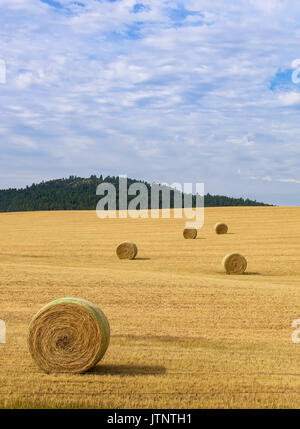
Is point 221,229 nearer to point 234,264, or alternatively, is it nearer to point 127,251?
point 127,251

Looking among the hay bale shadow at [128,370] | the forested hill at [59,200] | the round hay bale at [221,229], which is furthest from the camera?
the forested hill at [59,200]

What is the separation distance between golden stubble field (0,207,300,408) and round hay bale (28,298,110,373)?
0.29 meters

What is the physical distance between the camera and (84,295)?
1873cm

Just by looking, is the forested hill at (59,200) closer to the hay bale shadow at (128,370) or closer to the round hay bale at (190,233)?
the round hay bale at (190,233)

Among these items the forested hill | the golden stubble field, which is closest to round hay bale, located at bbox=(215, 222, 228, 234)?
the golden stubble field

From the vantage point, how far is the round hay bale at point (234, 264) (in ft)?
93.4

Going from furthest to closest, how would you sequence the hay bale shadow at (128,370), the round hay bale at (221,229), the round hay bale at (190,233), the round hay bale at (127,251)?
the round hay bale at (221,229)
the round hay bale at (190,233)
the round hay bale at (127,251)
the hay bale shadow at (128,370)

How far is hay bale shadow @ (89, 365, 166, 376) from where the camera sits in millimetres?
10141

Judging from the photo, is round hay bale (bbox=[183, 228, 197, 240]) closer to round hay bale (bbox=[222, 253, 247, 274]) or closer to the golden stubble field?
the golden stubble field


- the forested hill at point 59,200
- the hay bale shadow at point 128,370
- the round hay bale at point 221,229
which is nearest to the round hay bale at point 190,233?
the round hay bale at point 221,229

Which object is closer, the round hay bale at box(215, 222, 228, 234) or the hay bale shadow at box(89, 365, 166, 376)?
the hay bale shadow at box(89, 365, 166, 376)

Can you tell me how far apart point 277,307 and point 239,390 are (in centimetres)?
873

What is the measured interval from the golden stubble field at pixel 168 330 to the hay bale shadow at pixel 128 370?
0.8 inches
